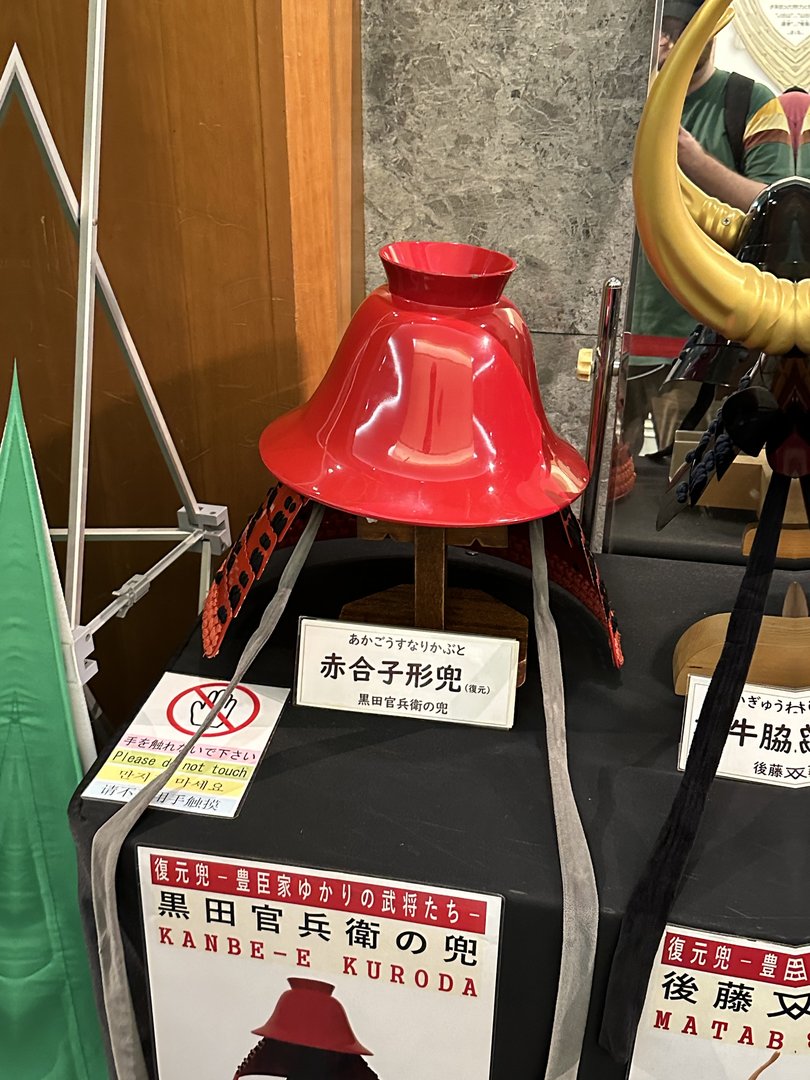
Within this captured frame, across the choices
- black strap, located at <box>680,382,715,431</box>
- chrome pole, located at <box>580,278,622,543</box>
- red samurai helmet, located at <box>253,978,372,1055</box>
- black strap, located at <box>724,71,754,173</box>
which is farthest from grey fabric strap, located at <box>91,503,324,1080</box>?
black strap, located at <box>724,71,754,173</box>

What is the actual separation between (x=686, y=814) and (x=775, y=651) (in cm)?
19

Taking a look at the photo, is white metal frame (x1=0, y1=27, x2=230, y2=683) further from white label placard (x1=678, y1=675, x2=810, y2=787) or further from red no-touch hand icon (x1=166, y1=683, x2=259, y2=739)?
white label placard (x1=678, y1=675, x2=810, y2=787)

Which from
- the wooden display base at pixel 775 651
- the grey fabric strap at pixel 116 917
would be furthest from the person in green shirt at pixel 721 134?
the grey fabric strap at pixel 116 917

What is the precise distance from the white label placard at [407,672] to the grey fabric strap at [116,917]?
2.2 inches

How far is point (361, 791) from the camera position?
0.72 m

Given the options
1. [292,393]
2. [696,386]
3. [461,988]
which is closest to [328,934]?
[461,988]

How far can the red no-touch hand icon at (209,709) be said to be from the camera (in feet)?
2.54

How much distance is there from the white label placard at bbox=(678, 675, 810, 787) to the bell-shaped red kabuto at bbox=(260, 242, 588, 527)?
21cm

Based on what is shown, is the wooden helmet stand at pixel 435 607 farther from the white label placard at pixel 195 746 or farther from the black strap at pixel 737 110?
the black strap at pixel 737 110

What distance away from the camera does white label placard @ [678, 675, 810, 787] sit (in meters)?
0.71

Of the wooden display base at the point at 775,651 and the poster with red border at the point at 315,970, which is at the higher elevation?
the wooden display base at the point at 775,651

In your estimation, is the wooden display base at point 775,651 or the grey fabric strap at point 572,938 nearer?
the grey fabric strap at point 572,938

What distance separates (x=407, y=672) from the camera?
0.77 meters

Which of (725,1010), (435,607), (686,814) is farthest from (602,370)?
(725,1010)
